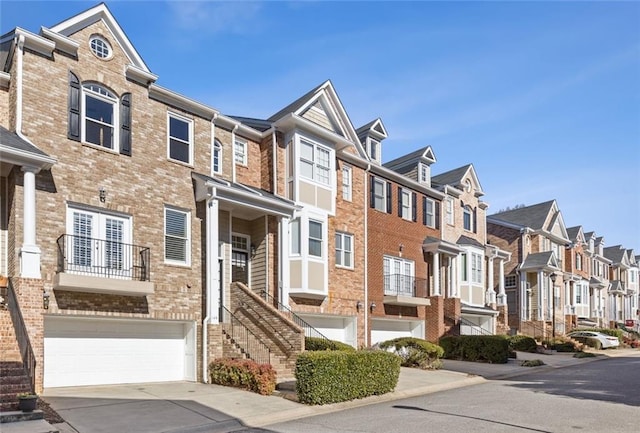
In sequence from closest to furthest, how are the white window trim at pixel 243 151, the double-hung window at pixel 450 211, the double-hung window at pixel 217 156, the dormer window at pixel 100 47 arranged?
the dormer window at pixel 100 47
the double-hung window at pixel 217 156
the white window trim at pixel 243 151
the double-hung window at pixel 450 211

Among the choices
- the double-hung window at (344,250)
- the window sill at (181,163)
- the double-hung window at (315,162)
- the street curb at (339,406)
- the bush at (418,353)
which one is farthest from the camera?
the double-hung window at (344,250)

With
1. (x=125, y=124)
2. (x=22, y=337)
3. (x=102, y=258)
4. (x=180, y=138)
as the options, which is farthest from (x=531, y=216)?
(x=22, y=337)

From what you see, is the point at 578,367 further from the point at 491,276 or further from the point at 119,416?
the point at 119,416

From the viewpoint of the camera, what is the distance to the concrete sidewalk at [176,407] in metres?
11.5

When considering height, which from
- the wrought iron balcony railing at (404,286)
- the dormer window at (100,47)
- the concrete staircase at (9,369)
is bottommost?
the concrete staircase at (9,369)

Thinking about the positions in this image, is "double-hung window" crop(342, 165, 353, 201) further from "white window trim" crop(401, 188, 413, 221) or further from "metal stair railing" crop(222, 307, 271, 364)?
"metal stair railing" crop(222, 307, 271, 364)

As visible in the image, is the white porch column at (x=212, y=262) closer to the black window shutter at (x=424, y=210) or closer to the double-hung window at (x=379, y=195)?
the double-hung window at (x=379, y=195)

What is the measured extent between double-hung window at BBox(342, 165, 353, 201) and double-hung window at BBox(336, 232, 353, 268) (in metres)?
1.69

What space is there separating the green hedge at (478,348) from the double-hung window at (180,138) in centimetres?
1544

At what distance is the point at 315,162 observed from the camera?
23.1 metres

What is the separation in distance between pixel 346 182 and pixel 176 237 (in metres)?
9.44

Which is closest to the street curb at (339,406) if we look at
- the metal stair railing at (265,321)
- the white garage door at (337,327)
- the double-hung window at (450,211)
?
the metal stair railing at (265,321)

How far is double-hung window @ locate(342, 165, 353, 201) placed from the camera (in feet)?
83.0

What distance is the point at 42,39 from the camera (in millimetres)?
15414
